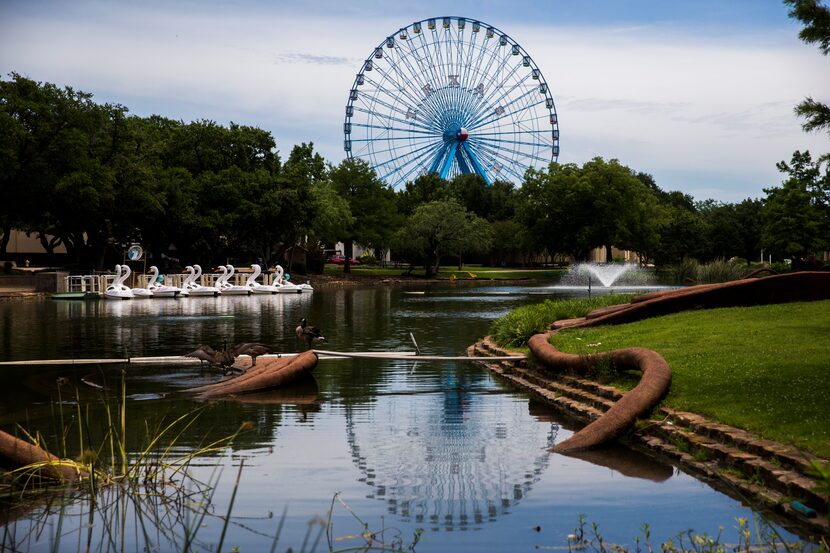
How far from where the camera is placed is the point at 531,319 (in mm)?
19719

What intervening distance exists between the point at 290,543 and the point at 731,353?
8204 millimetres

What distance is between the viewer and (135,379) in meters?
15.2

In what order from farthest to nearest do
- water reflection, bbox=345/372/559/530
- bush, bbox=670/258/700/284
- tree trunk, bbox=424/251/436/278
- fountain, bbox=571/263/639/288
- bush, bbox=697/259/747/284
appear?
tree trunk, bbox=424/251/436/278 < fountain, bbox=571/263/639/288 < bush, bbox=670/258/700/284 < bush, bbox=697/259/747/284 < water reflection, bbox=345/372/559/530

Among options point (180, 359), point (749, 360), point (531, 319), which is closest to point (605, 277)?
point (531, 319)

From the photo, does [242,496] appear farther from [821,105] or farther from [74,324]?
[74,324]

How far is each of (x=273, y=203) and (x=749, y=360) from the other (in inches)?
1971

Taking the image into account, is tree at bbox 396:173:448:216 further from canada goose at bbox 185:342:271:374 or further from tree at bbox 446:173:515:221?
canada goose at bbox 185:342:271:374

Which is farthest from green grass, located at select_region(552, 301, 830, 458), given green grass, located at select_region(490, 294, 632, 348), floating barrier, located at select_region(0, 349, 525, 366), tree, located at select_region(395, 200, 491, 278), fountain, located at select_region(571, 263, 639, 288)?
tree, located at select_region(395, 200, 491, 278)

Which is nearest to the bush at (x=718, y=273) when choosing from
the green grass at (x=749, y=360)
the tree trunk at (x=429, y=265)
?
the green grass at (x=749, y=360)

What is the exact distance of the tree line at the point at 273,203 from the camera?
155 feet

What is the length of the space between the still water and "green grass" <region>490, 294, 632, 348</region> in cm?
146

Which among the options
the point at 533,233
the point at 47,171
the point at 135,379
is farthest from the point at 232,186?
the point at 135,379

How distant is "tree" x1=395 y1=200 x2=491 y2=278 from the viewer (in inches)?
3125

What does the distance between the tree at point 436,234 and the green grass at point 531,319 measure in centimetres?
5573
